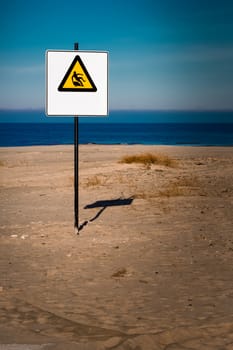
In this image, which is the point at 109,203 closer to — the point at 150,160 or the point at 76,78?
the point at 76,78

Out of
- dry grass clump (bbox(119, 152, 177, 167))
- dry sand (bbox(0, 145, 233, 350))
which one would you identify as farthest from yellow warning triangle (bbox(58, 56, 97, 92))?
dry grass clump (bbox(119, 152, 177, 167))

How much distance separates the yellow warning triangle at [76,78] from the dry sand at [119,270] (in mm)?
2336

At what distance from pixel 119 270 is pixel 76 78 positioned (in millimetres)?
3146

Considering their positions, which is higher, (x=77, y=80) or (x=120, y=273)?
(x=77, y=80)

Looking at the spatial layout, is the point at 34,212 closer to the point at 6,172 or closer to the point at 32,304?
the point at 32,304

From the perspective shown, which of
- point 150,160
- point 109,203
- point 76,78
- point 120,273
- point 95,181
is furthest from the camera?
point 150,160

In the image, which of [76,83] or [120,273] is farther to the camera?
[76,83]

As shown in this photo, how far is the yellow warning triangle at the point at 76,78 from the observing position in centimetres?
878

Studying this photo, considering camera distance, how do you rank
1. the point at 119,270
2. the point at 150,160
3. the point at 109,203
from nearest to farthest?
the point at 119,270
the point at 109,203
the point at 150,160

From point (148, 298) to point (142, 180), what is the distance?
35.9 feet

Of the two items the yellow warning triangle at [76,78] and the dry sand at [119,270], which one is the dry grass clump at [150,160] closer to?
the dry sand at [119,270]

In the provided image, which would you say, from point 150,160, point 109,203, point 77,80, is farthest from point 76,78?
point 150,160

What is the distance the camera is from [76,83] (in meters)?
8.82

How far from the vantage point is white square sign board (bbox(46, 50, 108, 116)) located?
876 centimetres
